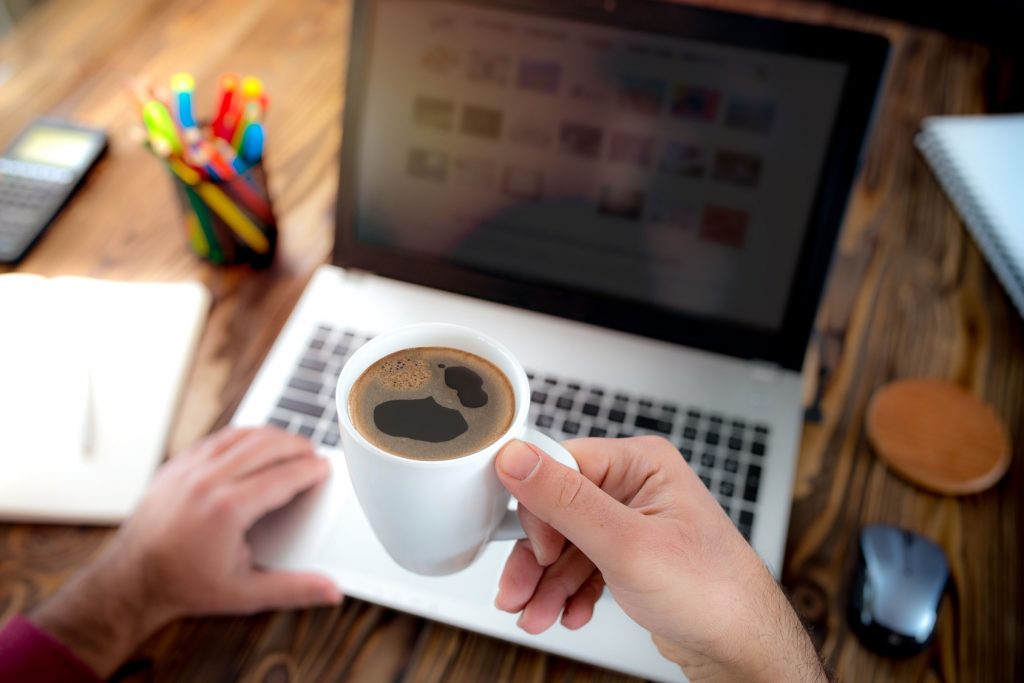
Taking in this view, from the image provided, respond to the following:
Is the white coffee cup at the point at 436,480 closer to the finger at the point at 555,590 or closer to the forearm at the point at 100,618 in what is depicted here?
the finger at the point at 555,590

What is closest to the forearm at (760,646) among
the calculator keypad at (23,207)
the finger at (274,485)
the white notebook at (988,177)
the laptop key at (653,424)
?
the laptop key at (653,424)

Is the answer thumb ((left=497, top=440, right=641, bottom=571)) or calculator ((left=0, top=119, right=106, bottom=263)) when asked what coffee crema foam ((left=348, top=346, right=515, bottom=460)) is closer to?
thumb ((left=497, top=440, right=641, bottom=571))

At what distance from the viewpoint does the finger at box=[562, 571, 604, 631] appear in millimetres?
652

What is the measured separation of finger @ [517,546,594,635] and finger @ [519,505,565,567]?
25 mm

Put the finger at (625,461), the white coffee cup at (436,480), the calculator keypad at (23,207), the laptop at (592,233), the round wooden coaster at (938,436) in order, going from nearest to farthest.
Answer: the white coffee cup at (436,480)
the finger at (625,461)
the laptop at (592,233)
the round wooden coaster at (938,436)
the calculator keypad at (23,207)

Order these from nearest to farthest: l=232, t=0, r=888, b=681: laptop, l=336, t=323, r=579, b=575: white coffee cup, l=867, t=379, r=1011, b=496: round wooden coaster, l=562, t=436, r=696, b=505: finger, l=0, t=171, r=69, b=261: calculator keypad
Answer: l=336, t=323, r=579, b=575: white coffee cup → l=562, t=436, r=696, b=505: finger → l=232, t=0, r=888, b=681: laptop → l=867, t=379, r=1011, b=496: round wooden coaster → l=0, t=171, r=69, b=261: calculator keypad

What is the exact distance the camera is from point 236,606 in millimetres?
672

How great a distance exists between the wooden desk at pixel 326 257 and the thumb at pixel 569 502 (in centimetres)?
21

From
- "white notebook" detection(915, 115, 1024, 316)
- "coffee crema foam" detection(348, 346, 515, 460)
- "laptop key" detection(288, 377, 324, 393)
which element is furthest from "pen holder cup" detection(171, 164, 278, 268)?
"white notebook" detection(915, 115, 1024, 316)

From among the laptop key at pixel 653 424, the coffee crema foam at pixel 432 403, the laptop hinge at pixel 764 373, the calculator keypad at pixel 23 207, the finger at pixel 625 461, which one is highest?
the coffee crema foam at pixel 432 403

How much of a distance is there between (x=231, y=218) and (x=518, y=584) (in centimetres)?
52

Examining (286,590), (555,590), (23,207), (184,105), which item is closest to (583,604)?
(555,590)

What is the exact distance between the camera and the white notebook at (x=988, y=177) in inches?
39.3

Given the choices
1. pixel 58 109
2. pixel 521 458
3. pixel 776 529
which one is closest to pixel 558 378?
pixel 776 529
